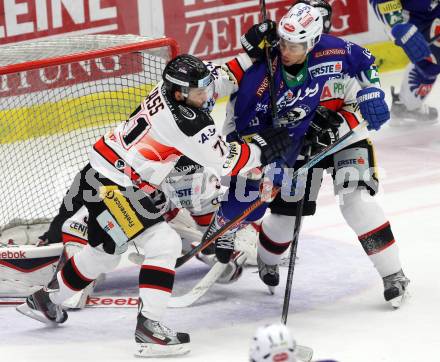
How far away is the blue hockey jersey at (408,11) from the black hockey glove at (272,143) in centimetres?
263

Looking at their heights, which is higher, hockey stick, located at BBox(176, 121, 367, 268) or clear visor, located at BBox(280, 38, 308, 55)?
clear visor, located at BBox(280, 38, 308, 55)

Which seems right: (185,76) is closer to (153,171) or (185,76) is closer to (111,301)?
(153,171)

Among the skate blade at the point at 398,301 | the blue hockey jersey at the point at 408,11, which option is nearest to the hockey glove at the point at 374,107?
the skate blade at the point at 398,301

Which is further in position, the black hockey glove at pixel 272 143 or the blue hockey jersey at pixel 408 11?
the blue hockey jersey at pixel 408 11

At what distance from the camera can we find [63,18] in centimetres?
688

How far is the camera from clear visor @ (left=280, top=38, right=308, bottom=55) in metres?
4.53

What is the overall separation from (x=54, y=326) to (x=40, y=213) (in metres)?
0.99

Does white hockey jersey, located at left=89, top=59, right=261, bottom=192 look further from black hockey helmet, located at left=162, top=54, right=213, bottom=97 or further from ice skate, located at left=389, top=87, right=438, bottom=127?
ice skate, located at left=389, top=87, right=438, bottom=127

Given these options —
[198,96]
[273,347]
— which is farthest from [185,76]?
[273,347]

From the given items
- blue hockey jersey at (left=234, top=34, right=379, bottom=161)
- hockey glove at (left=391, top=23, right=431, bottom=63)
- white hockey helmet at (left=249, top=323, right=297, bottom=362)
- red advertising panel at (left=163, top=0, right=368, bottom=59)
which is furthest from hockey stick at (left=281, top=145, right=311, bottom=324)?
red advertising panel at (left=163, top=0, right=368, bottom=59)

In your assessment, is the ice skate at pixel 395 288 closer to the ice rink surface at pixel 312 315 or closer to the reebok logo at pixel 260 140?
the ice rink surface at pixel 312 315

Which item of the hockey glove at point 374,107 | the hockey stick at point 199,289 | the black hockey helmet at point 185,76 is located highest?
the black hockey helmet at point 185,76

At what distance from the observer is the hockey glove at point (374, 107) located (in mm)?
4645

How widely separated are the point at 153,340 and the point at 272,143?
2.72ft
